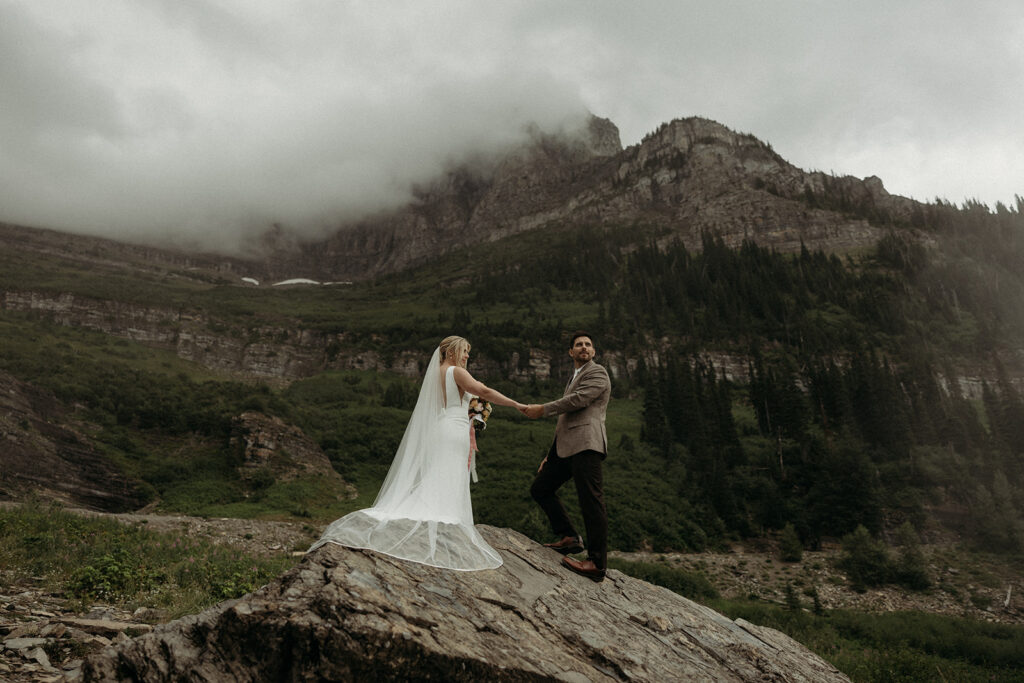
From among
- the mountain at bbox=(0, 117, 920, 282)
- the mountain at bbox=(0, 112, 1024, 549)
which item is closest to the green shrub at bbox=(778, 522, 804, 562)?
the mountain at bbox=(0, 112, 1024, 549)

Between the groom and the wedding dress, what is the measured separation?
1.04 metres

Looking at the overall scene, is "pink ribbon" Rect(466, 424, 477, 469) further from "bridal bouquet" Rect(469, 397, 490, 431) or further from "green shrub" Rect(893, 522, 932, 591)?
"green shrub" Rect(893, 522, 932, 591)

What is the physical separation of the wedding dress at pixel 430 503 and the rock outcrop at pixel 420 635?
0.21 metres

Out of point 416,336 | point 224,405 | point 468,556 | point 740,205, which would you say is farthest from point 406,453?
point 740,205

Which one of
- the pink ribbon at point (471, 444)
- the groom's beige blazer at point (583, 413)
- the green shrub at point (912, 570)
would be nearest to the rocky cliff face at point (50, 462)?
the pink ribbon at point (471, 444)

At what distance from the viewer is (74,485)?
29.8 m

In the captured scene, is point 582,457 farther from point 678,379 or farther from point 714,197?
point 714,197

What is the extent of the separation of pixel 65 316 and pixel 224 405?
247 feet

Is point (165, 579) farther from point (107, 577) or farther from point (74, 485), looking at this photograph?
point (74, 485)

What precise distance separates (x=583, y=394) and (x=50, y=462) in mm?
38752

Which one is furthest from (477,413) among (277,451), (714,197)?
(714,197)

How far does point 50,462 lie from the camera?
98.9 feet

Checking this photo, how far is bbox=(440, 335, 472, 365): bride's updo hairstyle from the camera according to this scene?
267 inches

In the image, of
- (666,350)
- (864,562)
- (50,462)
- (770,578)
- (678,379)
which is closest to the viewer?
(50,462)
